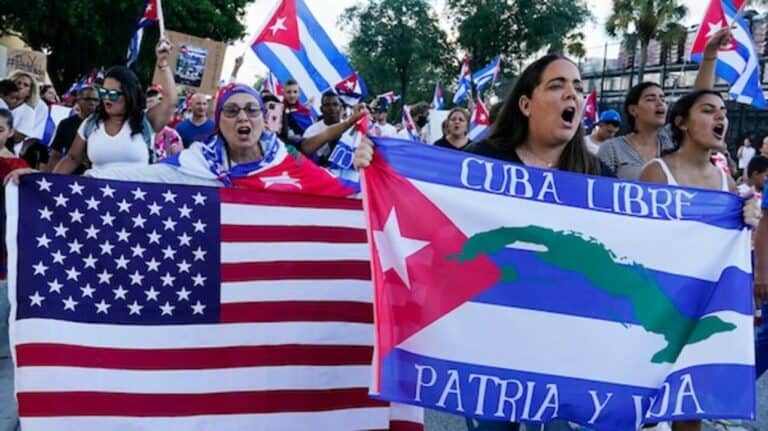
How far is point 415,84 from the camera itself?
53.0 meters

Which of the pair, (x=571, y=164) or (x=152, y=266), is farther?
(x=152, y=266)

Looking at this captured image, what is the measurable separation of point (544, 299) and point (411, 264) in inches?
20.0

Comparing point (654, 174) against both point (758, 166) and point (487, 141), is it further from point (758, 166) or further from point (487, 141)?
point (758, 166)

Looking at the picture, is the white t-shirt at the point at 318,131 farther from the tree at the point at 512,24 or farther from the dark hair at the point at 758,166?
the tree at the point at 512,24

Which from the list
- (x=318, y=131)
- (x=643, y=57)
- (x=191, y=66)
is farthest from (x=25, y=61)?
(x=643, y=57)

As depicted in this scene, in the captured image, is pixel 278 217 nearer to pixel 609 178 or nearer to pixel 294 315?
pixel 294 315

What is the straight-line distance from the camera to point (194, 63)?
394 inches

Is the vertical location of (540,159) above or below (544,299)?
above

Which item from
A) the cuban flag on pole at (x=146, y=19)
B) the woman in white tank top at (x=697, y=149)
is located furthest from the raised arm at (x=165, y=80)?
the woman in white tank top at (x=697, y=149)

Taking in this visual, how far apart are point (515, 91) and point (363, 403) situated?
4.99 feet

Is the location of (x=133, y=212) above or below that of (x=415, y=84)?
below

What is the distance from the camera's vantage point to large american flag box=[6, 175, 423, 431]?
3309 millimetres

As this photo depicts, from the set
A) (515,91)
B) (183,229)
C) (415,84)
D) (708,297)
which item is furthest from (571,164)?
(415,84)

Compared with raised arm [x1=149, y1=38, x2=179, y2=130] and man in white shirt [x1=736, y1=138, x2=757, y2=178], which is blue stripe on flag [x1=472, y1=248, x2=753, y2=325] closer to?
raised arm [x1=149, y1=38, x2=179, y2=130]
